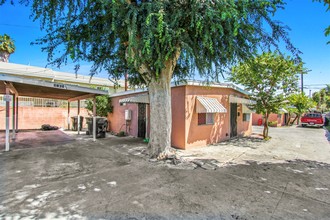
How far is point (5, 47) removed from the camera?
21.7m

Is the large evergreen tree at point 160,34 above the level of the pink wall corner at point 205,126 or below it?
above

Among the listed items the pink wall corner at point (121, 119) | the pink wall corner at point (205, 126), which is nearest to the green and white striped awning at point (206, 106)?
the pink wall corner at point (205, 126)

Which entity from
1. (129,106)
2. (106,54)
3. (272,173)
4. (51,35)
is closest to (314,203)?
(272,173)

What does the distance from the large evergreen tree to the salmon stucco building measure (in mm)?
1598

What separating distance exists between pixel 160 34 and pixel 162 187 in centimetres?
415

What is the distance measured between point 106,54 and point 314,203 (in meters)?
8.37

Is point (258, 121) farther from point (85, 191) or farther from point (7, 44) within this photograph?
point (7, 44)

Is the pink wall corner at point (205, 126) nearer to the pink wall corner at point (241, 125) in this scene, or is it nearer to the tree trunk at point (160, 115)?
the pink wall corner at point (241, 125)

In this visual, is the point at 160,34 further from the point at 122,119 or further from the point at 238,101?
the point at 122,119

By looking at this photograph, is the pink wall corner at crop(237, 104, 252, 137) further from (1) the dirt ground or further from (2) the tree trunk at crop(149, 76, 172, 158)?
(2) the tree trunk at crop(149, 76, 172, 158)

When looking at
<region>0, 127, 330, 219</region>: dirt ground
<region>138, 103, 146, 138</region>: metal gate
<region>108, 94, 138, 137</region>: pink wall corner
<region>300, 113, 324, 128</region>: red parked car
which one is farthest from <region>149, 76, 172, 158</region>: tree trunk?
<region>300, 113, 324, 128</region>: red parked car

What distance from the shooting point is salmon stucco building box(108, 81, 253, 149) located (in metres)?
8.52

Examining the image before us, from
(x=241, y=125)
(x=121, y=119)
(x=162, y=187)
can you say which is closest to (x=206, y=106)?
(x=162, y=187)

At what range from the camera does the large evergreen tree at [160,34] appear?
516 cm
